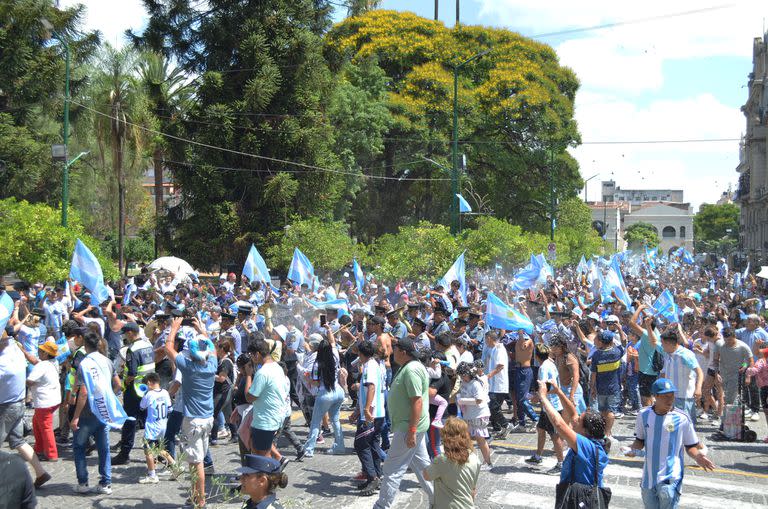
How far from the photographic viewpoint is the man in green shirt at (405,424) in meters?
6.69

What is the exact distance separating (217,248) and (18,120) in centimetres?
1003

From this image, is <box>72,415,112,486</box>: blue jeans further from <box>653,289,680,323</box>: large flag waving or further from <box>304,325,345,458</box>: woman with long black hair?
<box>653,289,680,323</box>: large flag waving

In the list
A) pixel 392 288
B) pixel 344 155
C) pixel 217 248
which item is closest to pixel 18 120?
pixel 217 248

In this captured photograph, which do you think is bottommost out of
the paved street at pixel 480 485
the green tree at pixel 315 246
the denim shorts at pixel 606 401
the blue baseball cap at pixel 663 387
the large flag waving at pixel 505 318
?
the paved street at pixel 480 485

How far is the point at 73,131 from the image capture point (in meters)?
39.2

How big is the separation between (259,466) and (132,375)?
5.20 meters

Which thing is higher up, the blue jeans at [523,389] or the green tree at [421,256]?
the green tree at [421,256]

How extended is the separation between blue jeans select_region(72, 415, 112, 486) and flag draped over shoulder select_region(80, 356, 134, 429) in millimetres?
101

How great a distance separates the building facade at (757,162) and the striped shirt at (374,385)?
6489cm

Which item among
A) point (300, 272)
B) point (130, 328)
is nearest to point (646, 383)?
point (130, 328)

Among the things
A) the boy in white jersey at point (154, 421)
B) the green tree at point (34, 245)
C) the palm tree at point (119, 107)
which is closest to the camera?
the boy in white jersey at point (154, 421)

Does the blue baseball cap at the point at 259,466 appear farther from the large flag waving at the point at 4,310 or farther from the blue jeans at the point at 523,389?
the blue jeans at the point at 523,389

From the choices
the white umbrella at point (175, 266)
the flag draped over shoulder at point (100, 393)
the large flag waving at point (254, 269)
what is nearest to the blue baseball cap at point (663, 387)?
the flag draped over shoulder at point (100, 393)

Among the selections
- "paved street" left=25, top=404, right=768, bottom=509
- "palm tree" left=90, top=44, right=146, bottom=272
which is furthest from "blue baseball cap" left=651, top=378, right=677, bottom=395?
"palm tree" left=90, top=44, right=146, bottom=272
